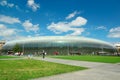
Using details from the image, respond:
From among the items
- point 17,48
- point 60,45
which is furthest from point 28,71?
point 17,48

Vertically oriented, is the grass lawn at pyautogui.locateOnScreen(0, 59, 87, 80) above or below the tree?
below

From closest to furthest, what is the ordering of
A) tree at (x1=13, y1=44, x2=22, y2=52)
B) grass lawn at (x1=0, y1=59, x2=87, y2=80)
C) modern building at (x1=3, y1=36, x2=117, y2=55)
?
grass lawn at (x1=0, y1=59, x2=87, y2=80)
tree at (x1=13, y1=44, x2=22, y2=52)
modern building at (x1=3, y1=36, x2=117, y2=55)

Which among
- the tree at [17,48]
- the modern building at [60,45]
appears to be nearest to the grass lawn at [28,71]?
the modern building at [60,45]

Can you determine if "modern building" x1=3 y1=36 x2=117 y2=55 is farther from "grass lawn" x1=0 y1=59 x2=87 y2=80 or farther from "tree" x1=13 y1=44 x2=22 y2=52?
"grass lawn" x1=0 y1=59 x2=87 y2=80

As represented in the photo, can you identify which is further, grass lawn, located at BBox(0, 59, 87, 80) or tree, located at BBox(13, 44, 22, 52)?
tree, located at BBox(13, 44, 22, 52)

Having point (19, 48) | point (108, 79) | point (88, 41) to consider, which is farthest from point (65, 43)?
point (108, 79)

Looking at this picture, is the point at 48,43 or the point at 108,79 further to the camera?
the point at 48,43

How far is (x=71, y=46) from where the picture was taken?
396ft

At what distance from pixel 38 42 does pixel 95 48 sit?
34.7 metres

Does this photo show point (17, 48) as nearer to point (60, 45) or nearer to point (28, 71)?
point (60, 45)

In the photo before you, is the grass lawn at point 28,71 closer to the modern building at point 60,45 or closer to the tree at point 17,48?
the modern building at point 60,45

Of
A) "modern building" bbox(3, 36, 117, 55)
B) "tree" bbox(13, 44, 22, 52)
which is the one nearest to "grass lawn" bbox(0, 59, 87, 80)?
"modern building" bbox(3, 36, 117, 55)

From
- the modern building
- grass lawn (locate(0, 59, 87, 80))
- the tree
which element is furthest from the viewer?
the modern building

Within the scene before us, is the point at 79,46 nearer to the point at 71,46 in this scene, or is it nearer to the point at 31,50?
the point at 71,46
